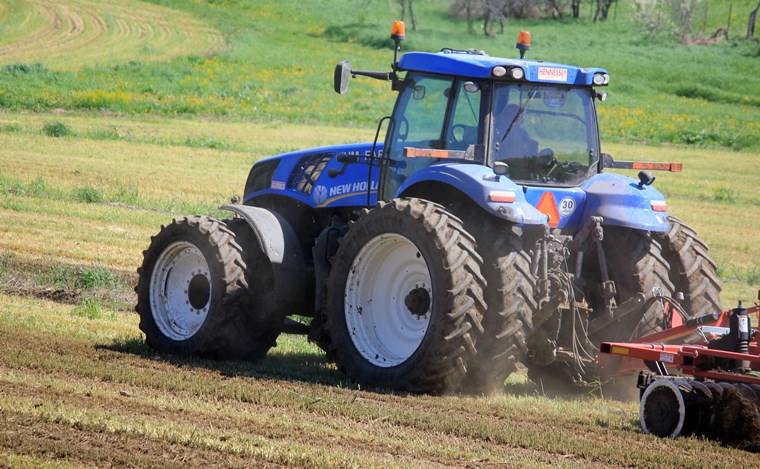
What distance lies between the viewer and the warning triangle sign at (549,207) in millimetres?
8047

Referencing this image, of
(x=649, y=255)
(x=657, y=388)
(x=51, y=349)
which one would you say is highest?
(x=649, y=255)

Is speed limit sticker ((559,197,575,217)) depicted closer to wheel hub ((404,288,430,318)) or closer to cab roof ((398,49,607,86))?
cab roof ((398,49,607,86))

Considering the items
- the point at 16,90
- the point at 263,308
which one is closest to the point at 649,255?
the point at 263,308

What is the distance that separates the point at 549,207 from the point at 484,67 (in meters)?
1.14

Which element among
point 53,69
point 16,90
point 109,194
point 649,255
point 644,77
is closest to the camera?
point 649,255

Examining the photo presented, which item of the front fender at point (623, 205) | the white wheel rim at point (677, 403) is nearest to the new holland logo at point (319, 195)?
the front fender at point (623, 205)

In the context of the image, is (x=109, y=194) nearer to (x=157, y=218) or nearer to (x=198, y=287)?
(x=157, y=218)

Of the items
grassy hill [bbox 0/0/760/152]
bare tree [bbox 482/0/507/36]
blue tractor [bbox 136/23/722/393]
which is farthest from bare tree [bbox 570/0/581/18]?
blue tractor [bbox 136/23/722/393]

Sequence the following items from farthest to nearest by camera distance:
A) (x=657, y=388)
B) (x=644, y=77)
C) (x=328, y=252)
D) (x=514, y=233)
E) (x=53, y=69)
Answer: (x=644, y=77) → (x=53, y=69) → (x=328, y=252) → (x=514, y=233) → (x=657, y=388)

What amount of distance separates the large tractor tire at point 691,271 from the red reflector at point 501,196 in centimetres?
170

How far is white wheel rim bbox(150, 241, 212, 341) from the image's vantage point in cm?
921

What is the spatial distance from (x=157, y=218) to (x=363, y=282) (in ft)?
30.6

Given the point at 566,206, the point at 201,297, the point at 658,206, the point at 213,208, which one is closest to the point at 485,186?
the point at 566,206

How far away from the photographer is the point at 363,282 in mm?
8188
